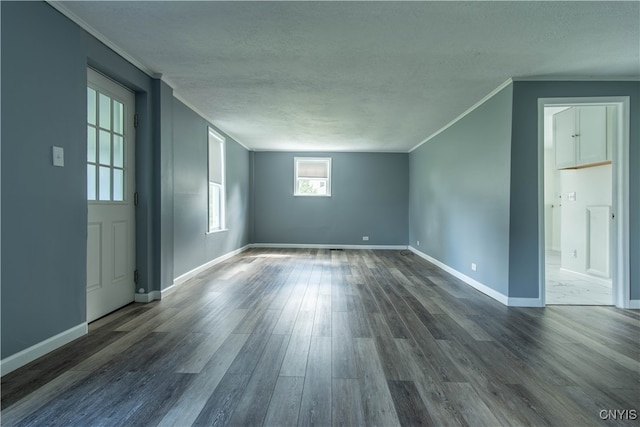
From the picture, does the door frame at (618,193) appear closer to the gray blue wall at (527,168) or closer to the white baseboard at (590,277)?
the gray blue wall at (527,168)

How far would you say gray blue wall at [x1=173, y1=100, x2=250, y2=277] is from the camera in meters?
3.81

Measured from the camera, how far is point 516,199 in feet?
10.3

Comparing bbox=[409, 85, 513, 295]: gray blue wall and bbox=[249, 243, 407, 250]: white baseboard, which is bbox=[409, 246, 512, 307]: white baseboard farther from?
bbox=[249, 243, 407, 250]: white baseboard

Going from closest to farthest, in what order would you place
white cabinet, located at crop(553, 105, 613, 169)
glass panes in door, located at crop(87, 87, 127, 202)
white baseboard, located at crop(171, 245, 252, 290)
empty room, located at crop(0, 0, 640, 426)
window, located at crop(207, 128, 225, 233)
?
empty room, located at crop(0, 0, 640, 426), glass panes in door, located at crop(87, 87, 127, 202), white baseboard, located at crop(171, 245, 252, 290), white cabinet, located at crop(553, 105, 613, 169), window, located at crop(207, 128, 225, 233)

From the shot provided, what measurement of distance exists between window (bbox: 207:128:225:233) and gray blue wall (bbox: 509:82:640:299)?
440 cm

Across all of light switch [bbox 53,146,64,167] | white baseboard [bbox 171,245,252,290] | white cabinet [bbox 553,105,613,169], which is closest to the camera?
light switch [bbox 53,146,64,167]

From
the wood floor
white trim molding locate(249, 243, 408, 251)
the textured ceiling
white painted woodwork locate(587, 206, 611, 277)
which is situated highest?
the textured ceiling

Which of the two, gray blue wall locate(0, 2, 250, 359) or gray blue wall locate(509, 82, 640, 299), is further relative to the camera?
gray blue wall locate(509, 82, 640, 299)

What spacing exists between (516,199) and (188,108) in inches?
169

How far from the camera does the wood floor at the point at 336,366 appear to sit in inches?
57.8

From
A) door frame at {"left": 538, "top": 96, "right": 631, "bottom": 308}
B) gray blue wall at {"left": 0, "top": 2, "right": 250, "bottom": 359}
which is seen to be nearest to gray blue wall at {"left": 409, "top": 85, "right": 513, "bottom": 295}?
door frame at {"left": 538, "top": 96, "right": 631, "bottom": 308}

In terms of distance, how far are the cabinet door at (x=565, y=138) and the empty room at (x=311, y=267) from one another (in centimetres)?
4

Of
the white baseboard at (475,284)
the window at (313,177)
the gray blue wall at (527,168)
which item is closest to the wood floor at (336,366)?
the white baseboard at (475,284)

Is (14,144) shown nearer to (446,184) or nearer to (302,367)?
(302,367)
